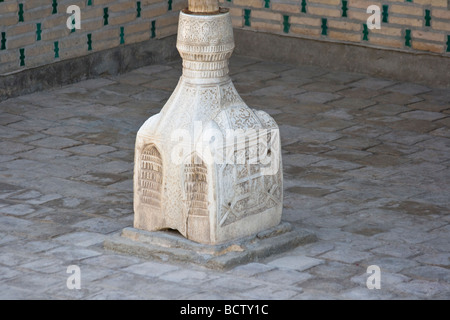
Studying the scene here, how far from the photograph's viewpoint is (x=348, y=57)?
11836 millimetres

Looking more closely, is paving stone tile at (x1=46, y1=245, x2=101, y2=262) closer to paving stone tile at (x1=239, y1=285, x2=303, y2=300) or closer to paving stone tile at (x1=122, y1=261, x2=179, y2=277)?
paving stone tile at (x1=122, y1=261, x2=179, y2=277)

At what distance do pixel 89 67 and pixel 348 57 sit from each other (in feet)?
9.36

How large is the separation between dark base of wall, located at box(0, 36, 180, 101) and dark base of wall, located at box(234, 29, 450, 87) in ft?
3.16

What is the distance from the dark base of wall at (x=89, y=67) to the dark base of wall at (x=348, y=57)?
96 centimetres

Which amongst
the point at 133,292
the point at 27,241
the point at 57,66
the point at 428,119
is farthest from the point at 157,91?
the point at 133,292

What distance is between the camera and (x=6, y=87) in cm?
1071

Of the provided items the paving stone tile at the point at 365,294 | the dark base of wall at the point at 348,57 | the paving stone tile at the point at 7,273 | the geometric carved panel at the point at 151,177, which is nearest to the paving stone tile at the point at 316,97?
the dark base of wall at the point at 348,57

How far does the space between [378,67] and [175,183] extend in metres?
5.48

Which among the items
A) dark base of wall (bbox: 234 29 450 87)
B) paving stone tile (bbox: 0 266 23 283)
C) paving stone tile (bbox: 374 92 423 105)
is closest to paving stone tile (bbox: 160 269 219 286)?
paving stone tile (bbox: 0 266 23 283)

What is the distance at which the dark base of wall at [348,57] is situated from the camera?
11305 millimetres

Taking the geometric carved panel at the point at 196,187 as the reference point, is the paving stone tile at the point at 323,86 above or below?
below

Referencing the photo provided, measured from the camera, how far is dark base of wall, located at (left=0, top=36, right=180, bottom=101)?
35.6ft

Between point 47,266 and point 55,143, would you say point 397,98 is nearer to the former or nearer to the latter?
point 55,143

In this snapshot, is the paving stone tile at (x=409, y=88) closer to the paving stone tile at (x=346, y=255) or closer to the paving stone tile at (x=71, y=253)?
the paving stone tile at (x=346, y=255)
